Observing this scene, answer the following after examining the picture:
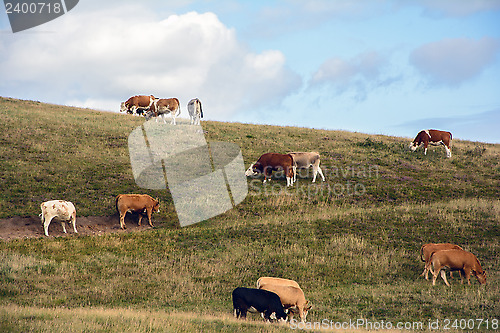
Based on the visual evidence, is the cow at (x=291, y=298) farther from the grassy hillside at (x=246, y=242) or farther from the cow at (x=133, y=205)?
the cow at (x=133, y=205)

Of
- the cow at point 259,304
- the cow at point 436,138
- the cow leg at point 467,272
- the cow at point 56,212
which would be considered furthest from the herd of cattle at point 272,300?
the cow at point 436,138

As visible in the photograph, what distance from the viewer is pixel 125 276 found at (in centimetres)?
1880

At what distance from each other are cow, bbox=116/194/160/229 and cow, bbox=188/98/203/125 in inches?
906

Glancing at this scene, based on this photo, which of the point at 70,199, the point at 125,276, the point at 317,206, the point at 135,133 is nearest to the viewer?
the point at 125,276

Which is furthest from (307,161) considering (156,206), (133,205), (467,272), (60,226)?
(60,226)

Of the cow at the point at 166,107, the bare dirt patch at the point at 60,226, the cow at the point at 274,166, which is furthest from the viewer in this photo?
the cow at the point at 166,107

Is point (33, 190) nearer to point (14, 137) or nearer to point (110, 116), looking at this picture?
point (14, 137)

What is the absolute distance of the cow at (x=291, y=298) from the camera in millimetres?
15094

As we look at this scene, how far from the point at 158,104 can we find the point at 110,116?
21.0 ft

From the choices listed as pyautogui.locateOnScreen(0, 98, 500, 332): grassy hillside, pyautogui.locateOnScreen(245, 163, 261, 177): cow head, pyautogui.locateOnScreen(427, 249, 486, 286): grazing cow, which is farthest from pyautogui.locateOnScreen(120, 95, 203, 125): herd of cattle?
pyautogui.locateOnScreen(427, 249, 486, 286): grazing cow

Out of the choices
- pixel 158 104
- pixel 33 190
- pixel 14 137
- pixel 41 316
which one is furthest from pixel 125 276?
pixel 158 104

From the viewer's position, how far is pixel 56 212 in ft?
78.0

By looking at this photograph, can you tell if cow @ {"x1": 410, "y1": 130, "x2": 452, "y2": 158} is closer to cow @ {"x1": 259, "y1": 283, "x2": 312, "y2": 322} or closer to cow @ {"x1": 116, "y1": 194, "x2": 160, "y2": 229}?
cow @ {"x1": 116, "y1": 194, "x2": 160, "y2": 229}

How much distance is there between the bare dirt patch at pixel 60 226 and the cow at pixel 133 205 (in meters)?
0.51
